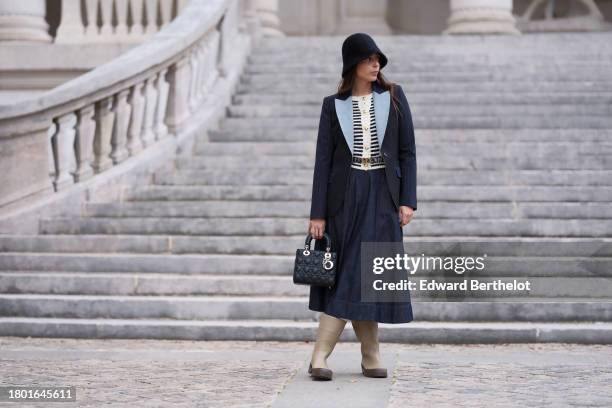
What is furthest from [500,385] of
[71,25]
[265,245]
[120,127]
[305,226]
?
[71,25]

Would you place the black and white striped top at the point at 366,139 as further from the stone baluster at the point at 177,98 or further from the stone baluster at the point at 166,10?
the stone baluster at the point at 166,10

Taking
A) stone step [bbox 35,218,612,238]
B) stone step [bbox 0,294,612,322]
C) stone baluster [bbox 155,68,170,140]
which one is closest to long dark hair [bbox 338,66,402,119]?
stone step [bbox 0,294,612,322]

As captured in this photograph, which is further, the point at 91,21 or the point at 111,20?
the point at 111,20

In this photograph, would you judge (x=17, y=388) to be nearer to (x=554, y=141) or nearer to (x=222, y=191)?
(x=222, y=191)

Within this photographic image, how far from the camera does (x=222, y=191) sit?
998cm

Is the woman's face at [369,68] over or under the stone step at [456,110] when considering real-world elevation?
over

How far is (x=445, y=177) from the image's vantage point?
32.9 ft

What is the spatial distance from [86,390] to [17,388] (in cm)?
33

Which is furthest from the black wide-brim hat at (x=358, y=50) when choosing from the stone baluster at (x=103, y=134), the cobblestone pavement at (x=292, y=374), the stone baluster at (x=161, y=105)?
the stone baluster at (x=161, y=105)

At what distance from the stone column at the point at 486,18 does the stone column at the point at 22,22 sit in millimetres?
4831

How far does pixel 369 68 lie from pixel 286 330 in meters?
2.05

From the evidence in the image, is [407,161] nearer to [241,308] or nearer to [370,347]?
[370,347]

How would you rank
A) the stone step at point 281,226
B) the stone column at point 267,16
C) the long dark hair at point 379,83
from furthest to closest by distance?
1. the stone column at point 267,16
2. the stone step at point 281,226
3. the long dark hair at point 379,83

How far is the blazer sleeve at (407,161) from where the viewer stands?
6.29m
